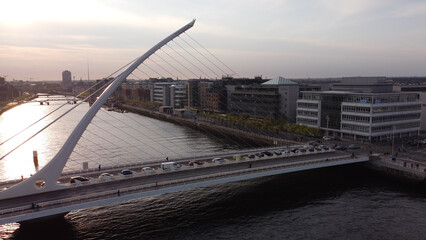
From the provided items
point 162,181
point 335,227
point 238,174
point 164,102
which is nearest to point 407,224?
point 335,227

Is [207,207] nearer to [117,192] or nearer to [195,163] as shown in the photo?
[195,163]

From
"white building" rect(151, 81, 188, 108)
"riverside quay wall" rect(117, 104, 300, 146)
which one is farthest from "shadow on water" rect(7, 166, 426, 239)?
"white building" rect(151, 81, 188, 108)

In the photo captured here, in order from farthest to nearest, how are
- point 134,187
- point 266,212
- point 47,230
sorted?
point 266,212 → point 134,187 → point 47,230

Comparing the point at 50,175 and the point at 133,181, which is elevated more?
the point at 50,175

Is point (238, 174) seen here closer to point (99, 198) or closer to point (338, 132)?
point (99, 198)

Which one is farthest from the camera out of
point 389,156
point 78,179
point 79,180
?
point 389,156

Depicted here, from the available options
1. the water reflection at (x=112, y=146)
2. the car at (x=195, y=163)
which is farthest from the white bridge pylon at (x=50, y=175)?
the water reflection at (x=112, y=146)

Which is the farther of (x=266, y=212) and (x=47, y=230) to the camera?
(x=266, y=212)

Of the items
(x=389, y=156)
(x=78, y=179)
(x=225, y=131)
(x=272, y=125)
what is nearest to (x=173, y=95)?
(x=225, y=131)

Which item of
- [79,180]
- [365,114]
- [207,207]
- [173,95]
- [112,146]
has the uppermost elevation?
[173,95]
